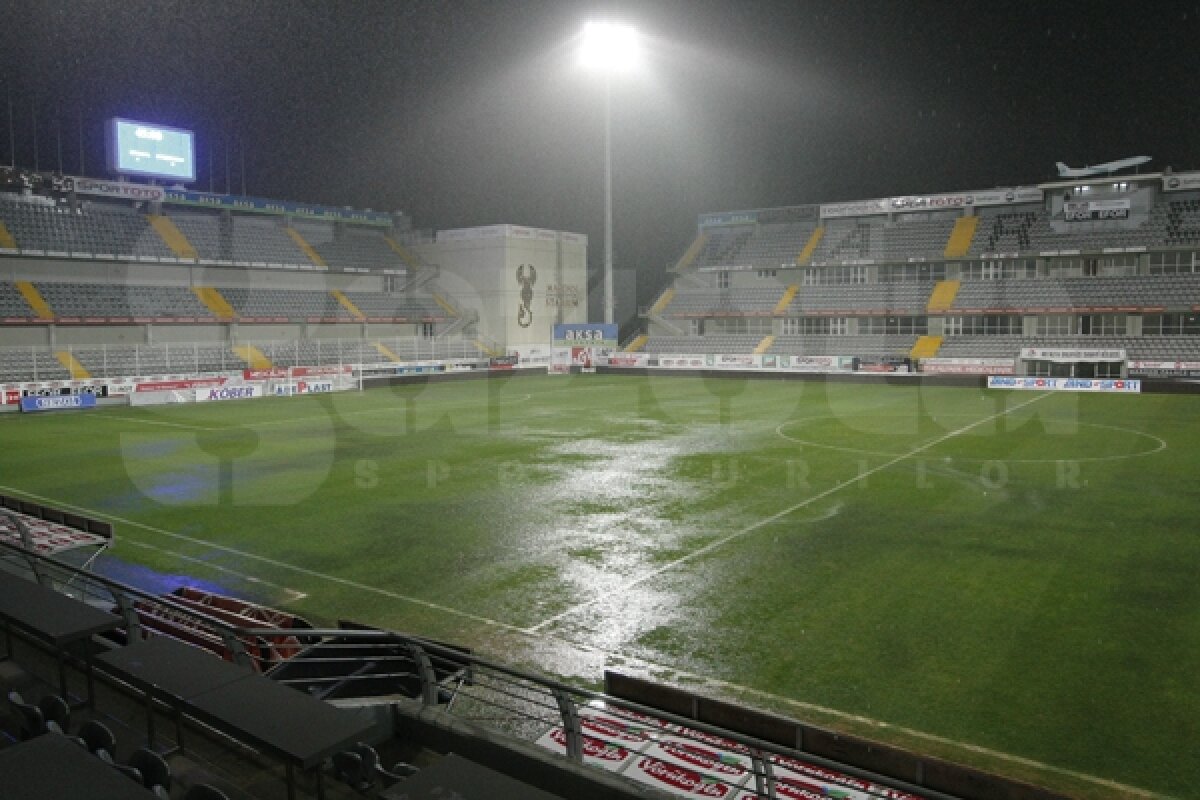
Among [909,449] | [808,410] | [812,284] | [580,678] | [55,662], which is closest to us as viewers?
[55,662]

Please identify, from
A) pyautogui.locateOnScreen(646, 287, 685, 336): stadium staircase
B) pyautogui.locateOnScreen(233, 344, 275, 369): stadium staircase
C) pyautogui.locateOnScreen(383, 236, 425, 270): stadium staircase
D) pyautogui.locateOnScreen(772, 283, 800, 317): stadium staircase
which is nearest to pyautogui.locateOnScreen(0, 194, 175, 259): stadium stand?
pyautogui.locateOnScreen(233, 344, 275, 369): stadium staircase

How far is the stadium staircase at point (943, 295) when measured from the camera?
50000mm

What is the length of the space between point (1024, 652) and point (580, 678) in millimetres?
4757

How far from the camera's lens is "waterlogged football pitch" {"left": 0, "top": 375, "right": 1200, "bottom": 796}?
Answer: 7.95 meters

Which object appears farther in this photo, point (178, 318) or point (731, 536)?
point (178, 318)

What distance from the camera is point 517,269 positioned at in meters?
57.8

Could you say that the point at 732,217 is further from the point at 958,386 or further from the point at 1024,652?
the point at 1024,652

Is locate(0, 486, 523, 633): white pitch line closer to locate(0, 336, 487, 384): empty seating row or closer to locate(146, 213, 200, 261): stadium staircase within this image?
locate(0, 336, 487, 384): empty seating row

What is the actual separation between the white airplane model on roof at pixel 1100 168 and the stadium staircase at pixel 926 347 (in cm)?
1211

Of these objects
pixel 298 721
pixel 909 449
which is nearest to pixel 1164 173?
pixel 909 449

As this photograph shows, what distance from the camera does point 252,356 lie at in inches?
1732

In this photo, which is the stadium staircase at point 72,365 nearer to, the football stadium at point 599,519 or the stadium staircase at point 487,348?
the football stadium at point 599,519

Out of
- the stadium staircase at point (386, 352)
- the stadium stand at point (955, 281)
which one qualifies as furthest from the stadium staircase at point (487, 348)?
the stadium stand at point (955, 281)

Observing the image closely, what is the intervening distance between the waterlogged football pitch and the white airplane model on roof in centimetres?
2585
